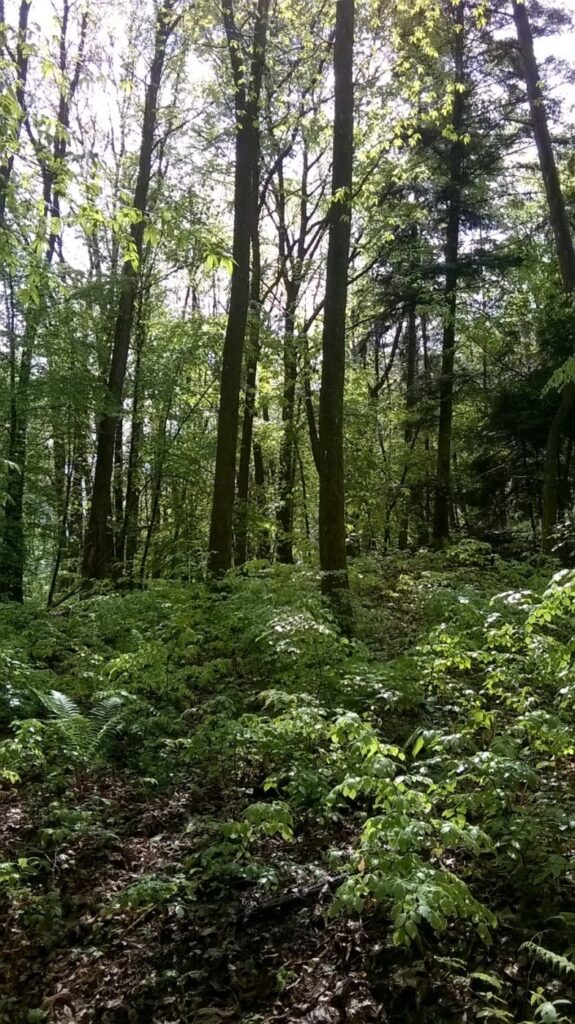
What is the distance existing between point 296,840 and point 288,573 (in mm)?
5327

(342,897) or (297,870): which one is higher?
(342,897)

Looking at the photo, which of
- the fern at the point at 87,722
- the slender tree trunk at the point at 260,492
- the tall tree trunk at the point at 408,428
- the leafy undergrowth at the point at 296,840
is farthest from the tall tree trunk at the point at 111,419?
the tall tree trunk at the point at 408,428

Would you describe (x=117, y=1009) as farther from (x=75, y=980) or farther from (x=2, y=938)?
(x=2, y=938)

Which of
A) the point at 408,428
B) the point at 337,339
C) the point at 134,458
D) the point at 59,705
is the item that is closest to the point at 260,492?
the point at 134,458

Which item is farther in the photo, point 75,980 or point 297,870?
point 297,870

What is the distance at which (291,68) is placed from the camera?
12719mm

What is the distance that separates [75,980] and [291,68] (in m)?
15.1

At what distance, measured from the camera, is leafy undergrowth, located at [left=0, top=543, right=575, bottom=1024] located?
2.90 meters

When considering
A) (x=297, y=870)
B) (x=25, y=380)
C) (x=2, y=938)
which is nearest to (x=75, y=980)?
(x=2, y=938)

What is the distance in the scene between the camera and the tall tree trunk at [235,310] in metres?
9.95

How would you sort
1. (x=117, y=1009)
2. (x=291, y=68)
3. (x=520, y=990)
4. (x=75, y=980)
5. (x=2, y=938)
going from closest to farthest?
1. (x=520, y=990)
2. (x=117, y=1009)
3. (x=75, y=980)
4. (x=2, y=938)
5. (x=291, y=68)

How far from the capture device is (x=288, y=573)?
30.5 feet

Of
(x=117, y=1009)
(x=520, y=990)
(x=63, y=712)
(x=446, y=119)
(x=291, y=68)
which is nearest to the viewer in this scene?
(x=520, y=990)

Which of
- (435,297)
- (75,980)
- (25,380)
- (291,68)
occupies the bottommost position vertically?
(75,980)
